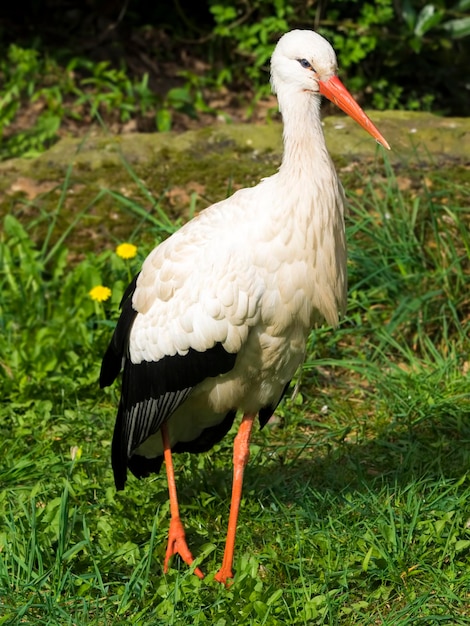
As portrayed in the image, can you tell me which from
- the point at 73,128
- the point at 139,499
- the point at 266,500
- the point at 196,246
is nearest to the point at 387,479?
the point at 266,500

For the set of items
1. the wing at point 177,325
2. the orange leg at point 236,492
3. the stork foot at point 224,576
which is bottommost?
the stork foot at point 224,576

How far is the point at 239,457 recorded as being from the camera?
3859 mm

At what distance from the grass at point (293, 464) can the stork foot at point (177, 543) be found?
0.05 m

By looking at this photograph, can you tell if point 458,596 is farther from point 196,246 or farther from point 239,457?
point 196,246

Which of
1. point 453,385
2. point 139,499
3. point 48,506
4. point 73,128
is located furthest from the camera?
point 73,128

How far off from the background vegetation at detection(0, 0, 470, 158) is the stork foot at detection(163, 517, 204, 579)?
142 inches

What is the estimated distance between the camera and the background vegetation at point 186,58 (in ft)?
22.0

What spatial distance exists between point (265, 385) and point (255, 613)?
0.82 meters

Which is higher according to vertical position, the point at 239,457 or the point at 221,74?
the point at 221,74

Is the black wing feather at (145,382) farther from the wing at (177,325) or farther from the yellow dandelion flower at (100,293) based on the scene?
the yellow dandelion flower at (100,293)

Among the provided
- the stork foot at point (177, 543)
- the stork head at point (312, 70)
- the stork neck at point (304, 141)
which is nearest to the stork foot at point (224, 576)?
the stork foot at point (177, 543)

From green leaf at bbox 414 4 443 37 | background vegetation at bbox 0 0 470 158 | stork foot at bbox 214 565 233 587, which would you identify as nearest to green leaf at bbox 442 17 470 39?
background vegetation at bbox 0 0 470 158

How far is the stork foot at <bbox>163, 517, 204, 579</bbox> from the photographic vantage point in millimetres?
3707

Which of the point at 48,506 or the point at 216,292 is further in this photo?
the point at 48,506
